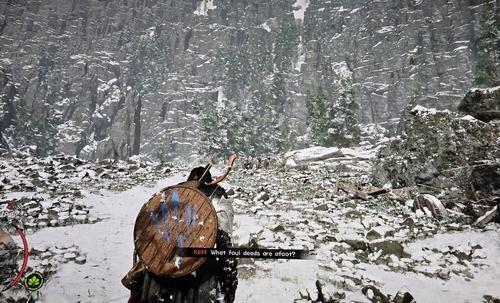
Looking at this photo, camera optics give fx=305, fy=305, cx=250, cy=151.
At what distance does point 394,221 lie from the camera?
9.23 meters

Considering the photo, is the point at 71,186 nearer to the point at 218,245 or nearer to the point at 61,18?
the point at 218,245

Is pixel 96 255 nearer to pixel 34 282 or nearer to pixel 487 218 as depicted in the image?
pixel 34 282

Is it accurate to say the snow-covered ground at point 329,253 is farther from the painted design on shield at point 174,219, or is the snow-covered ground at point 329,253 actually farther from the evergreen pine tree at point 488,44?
the evergreen pine tree at point 488,44

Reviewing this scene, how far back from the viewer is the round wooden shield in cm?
245

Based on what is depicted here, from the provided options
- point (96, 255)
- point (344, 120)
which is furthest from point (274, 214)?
point (344, 120)

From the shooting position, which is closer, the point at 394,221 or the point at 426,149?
the point at 394,221

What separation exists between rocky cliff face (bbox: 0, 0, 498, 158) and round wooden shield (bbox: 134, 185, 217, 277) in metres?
79.2

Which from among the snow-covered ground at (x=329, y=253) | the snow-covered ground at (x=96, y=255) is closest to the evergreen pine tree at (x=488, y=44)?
the snow-covered ground at (x=329, y=253)

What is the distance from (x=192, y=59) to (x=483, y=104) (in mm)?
120612

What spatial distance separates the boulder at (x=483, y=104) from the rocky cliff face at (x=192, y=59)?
66.4m

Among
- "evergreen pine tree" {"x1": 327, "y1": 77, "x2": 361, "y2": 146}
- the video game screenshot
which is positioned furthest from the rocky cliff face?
the video game screenshot

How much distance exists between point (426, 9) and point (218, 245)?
11917 centimetres

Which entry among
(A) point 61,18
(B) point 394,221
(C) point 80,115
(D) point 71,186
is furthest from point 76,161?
(A) point 61,18

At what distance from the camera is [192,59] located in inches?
4875
